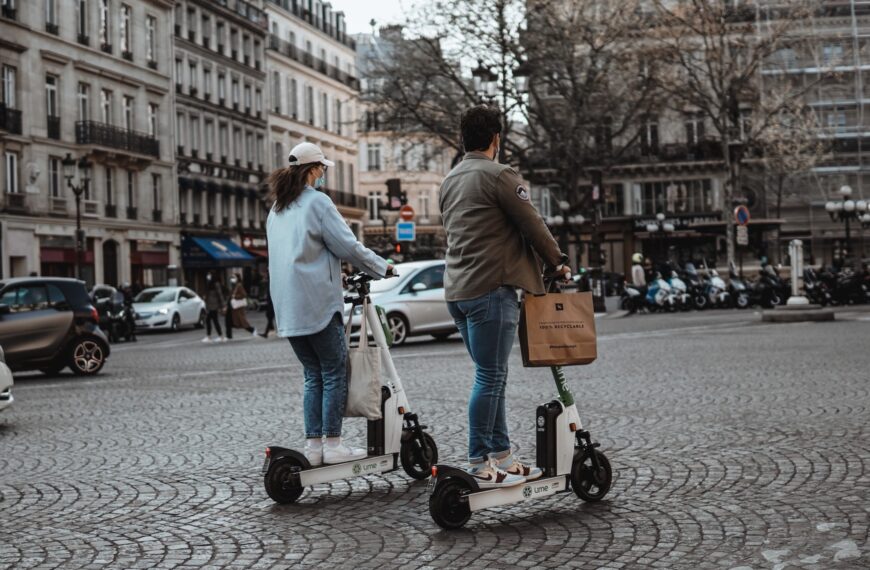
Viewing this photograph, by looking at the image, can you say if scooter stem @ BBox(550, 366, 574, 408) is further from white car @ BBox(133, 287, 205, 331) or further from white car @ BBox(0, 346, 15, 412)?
white car @ BBox(133, 287, 205, 331)

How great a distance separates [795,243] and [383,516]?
2196 centimetres

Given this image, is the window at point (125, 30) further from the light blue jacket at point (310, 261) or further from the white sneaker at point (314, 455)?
the white sneaker at point (314, 455)

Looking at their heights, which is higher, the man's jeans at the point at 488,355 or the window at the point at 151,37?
the window at the point at 151,37

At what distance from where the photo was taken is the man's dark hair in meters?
6.00

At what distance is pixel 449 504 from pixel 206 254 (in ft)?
177

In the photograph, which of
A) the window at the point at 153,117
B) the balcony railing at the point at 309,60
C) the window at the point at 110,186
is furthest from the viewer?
the balcony railing at the point at 309,60

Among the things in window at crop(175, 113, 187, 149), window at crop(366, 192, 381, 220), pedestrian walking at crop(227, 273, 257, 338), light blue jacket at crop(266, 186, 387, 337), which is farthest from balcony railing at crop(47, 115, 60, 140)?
window at crop(366, 192, 381, 220)

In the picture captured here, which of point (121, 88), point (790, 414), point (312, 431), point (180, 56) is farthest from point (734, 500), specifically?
point (180, 56)

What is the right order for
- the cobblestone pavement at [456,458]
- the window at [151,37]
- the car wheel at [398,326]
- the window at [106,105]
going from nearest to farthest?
the cobblestone pavement at [456,458]
the car wheel at [398,326]
the window at [106,105]
the window at [151,37]

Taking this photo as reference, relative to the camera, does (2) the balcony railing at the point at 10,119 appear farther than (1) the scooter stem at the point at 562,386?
Yes

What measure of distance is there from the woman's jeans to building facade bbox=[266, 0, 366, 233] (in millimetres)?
62645

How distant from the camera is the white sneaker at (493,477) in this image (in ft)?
19.2

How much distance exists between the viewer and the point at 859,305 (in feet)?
120

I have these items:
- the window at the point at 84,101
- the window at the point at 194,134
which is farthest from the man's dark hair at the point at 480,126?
the window at the point at 194,134
